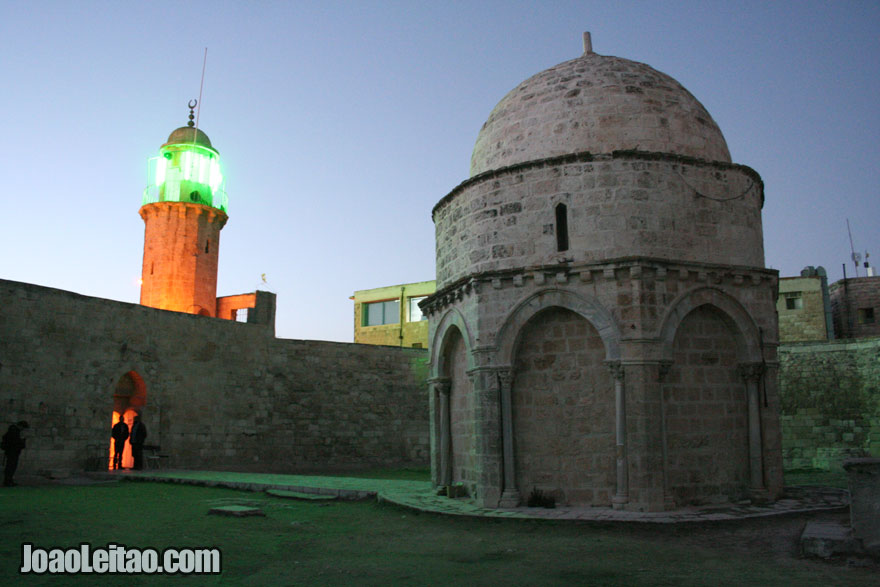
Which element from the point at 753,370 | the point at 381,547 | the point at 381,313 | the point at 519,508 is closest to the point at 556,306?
the point at 519,508

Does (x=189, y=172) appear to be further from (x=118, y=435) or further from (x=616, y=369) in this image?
(x=616, y=369)

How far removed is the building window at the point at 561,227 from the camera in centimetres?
1095

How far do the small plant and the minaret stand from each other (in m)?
19.5

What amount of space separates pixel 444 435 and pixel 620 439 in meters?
3.56

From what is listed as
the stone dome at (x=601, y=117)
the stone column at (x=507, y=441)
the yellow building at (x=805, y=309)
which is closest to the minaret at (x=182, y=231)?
the stone dome at (x=601, y=117)

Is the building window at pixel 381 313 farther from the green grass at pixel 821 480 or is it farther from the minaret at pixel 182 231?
the green grass at pixel 821 480

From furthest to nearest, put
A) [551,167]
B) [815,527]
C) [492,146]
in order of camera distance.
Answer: [492,146], [551,167], [815,527]

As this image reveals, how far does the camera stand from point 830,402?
77.3 ft

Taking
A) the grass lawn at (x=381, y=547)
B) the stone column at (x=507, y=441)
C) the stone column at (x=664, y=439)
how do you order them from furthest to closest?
the stone column at (x=507, y=441), the stone column at (x=664, y=439), the grass lawn at (x=381, y=547)

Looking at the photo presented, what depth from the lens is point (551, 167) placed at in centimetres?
1109

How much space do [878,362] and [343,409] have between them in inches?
683

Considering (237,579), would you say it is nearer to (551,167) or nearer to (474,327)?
(474,327)

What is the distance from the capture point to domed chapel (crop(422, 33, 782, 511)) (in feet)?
33.5

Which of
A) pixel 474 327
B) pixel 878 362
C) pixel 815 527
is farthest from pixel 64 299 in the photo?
pixel 878 362
